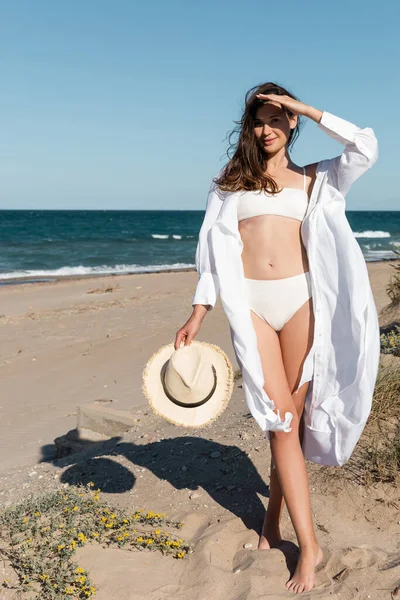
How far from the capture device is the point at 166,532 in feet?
11.7

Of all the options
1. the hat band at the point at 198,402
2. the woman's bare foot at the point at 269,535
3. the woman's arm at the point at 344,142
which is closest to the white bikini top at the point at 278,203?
the woman's arm at the point at 344,142

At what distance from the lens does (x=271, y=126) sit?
10.7ft

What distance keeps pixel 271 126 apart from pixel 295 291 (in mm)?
841

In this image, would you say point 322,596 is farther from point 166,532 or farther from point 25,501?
point 25,501

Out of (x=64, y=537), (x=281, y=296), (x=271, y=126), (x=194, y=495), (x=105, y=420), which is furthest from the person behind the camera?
(x=105, y=420)

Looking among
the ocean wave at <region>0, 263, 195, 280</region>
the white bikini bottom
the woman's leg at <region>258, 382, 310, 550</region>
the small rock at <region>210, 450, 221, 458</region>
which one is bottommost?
the ocean wave at <region>0, 263, 195, 280</region>

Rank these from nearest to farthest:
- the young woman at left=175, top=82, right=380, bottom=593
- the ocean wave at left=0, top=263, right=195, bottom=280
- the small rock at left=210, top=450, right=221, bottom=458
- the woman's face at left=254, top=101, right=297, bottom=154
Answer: the young woman at left=175, top=82, right=380, bottom=593 < the woman's face at left=254, top=101, right=297, bottom=154 < the small rock at left=210, top=450, right=221, bottom=458 < the ocean wave at left=0, top=263, right=195, bottom=280

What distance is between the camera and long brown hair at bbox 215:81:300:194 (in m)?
3.23

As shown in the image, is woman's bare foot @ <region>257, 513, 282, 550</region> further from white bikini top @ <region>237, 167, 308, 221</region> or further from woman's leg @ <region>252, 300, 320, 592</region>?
white bikini top @ <region>237, 167, 308, 221</region>

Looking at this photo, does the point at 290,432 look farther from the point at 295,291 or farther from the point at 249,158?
the point at 249,158

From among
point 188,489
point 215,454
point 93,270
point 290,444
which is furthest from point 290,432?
point 93,270

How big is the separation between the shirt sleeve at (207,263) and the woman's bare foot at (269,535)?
122cm

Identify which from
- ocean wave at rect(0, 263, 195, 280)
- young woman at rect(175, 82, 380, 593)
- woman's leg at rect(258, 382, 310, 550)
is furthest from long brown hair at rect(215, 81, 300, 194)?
ocean wave at rect(0, 263, 195, 280)

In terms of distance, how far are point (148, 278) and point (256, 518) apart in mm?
17588
